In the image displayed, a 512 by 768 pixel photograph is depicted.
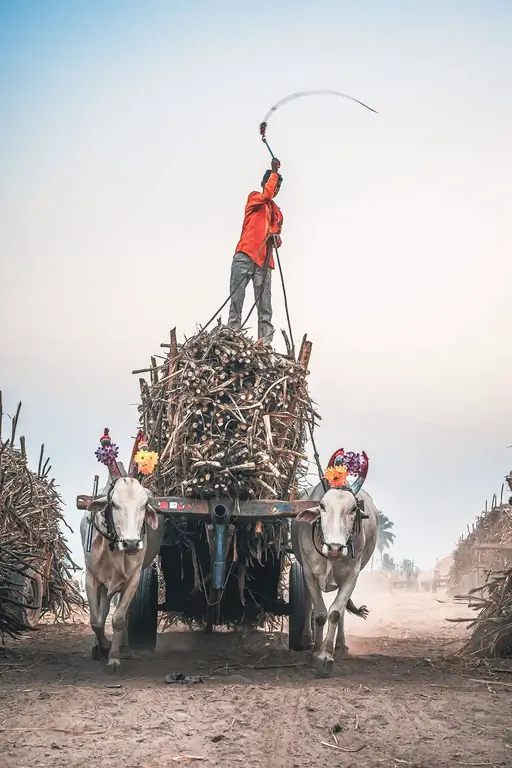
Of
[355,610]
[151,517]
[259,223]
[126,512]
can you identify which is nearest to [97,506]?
[126,512]

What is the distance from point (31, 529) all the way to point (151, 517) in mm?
4045

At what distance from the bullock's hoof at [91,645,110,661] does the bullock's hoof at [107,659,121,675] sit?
0.73m

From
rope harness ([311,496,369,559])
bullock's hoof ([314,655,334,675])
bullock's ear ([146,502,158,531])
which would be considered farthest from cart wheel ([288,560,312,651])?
bullock's ear ([146,502,158,531])

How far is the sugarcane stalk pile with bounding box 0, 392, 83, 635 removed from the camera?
409 inches

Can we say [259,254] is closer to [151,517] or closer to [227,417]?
[227,417]

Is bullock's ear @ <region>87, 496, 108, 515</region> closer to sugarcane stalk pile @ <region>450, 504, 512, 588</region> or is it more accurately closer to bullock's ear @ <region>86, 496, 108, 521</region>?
bullock's ear @ <region>86, 496, 108, 521</region>

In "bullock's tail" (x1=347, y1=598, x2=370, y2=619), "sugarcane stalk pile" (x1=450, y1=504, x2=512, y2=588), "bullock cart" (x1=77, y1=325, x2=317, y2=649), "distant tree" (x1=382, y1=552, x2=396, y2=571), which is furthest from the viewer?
"distant tree" (x1=382, y1=552, x2=396, y2=571)

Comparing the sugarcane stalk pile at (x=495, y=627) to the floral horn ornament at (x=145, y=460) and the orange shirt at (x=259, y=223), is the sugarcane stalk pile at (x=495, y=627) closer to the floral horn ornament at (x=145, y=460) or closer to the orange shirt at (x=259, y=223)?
the floral horn ornament at (x=145, y=460)

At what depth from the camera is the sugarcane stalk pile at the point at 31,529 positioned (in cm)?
1040

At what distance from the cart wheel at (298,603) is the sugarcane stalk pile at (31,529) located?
285 cm

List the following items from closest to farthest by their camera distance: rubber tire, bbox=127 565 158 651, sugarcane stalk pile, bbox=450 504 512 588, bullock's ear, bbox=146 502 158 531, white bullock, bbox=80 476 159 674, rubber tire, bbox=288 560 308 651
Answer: white bullock, bbox=80 476 159 674
bullock's ear, bbox=146 502 158 531
rubber tire, bbox=127 565 158 651
rubber tire, bbox=288 560 308 651
sugarcane stalk pile, bbox=450 504 512 588

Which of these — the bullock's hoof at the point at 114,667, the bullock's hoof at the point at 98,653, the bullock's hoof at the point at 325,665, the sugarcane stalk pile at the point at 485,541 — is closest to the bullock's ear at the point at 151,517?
the bullock's hoof at the point at 114,667

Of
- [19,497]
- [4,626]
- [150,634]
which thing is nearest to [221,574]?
[150,634]

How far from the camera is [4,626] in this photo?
9.33m
